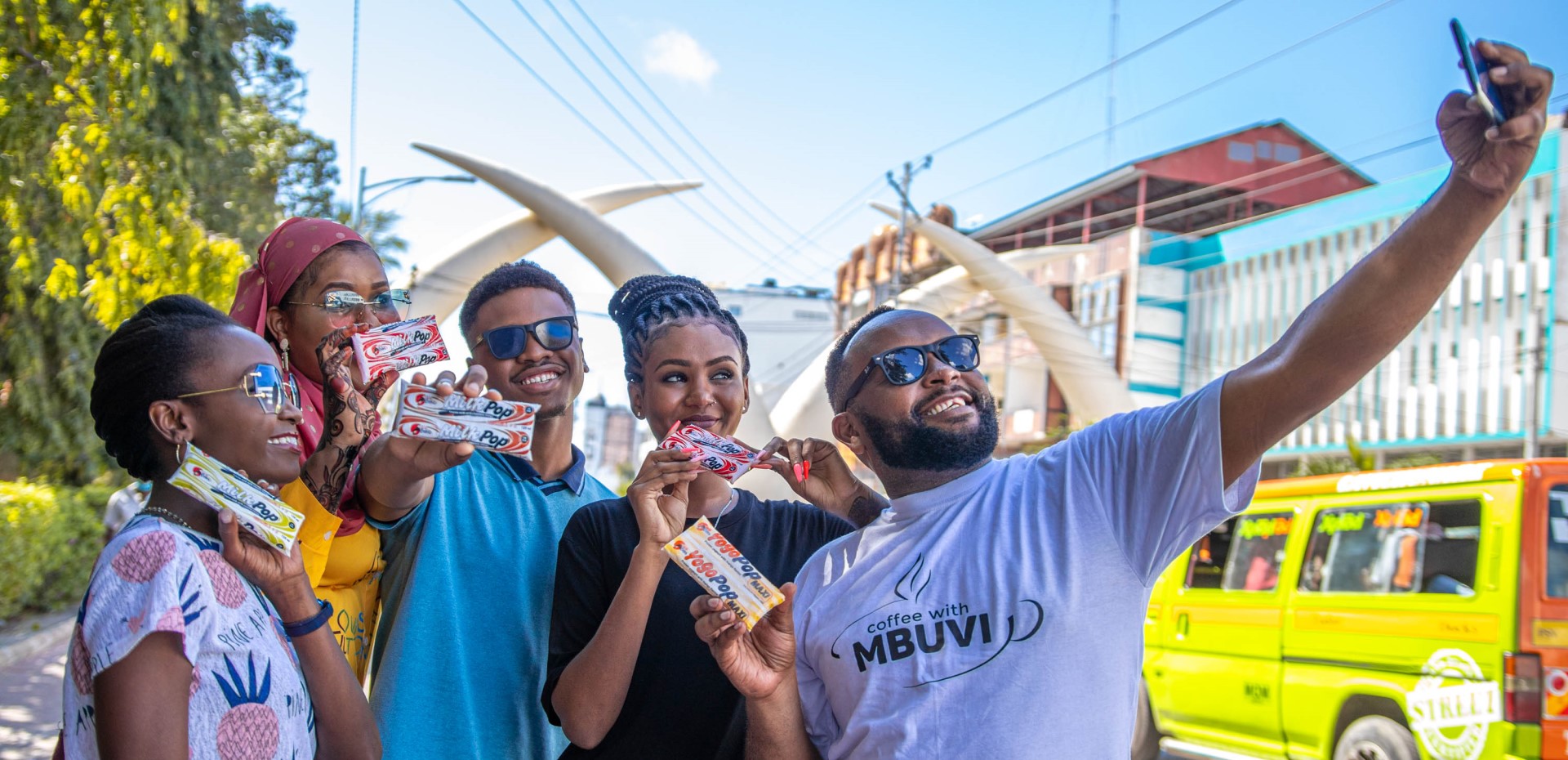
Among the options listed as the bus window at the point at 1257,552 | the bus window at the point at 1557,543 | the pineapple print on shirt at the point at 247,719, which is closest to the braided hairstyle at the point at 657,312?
the pineapple print on shirt at the point at 247,719

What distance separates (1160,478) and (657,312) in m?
1.15

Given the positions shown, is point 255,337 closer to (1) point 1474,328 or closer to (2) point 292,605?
(2) point 292,605

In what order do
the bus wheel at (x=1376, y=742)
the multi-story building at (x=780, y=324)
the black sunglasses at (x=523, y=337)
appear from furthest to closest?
1. the multi-story building at (x=780, y=324)
2. the bus wheel at (x=1376, y=742)
3. the black sunglasses at (x=523, y=337)

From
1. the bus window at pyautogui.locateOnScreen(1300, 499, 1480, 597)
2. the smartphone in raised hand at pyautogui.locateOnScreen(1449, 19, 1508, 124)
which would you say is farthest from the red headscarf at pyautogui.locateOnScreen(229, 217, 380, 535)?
the bus window at pyautogui.locateOnScreen(1300, 499, 1480, 597)

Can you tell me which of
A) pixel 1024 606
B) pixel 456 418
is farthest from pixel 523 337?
pixel 1024 606

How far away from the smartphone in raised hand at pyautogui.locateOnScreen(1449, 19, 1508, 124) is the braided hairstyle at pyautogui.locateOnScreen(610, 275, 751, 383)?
1.44 metres

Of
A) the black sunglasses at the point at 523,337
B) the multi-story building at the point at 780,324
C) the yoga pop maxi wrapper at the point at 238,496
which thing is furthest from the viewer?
the multi-story building at the point at 780,324

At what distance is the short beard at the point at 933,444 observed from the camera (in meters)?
2.45

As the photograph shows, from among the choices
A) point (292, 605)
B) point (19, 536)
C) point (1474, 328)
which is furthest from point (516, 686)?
point (1474, 328)

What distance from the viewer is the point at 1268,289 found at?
94.9 ft

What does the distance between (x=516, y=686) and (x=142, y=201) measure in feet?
14.8

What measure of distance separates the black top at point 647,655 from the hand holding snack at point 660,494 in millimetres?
144

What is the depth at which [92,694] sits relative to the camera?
1803mm

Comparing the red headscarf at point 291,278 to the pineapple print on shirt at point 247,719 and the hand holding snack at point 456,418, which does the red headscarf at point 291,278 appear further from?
the pineapple print on shirt at point 247,719
